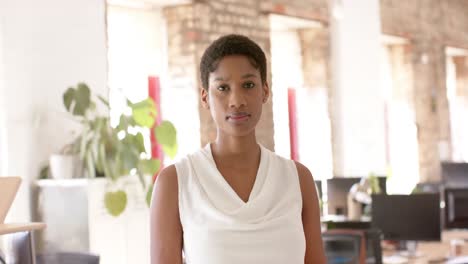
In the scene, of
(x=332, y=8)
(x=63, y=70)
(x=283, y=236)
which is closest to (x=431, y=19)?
(x=332, y=8)

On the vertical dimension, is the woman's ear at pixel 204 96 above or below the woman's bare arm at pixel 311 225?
above

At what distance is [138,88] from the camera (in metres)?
7.00

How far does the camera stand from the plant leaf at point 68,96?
5.25m

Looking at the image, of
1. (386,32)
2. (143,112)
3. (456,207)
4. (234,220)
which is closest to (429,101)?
(386,32)

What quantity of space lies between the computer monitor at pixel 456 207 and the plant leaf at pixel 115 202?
2367mm

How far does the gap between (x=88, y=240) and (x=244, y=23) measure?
10.1ft

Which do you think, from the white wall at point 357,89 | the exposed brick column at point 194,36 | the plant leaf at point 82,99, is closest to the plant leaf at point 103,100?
the plant leaf at point 82,99

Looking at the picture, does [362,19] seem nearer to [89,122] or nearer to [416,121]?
[416,121]

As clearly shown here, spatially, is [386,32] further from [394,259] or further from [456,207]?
[394,259]

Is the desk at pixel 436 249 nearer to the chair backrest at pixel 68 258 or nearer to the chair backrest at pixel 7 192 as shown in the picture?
the chair backrest at pixel 68 258

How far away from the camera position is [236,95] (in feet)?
4.12

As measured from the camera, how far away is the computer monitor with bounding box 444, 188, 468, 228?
18.6ft

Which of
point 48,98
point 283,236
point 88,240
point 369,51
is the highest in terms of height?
point 369,51

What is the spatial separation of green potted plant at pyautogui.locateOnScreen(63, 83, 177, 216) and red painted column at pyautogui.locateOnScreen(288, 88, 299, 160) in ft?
11.5
